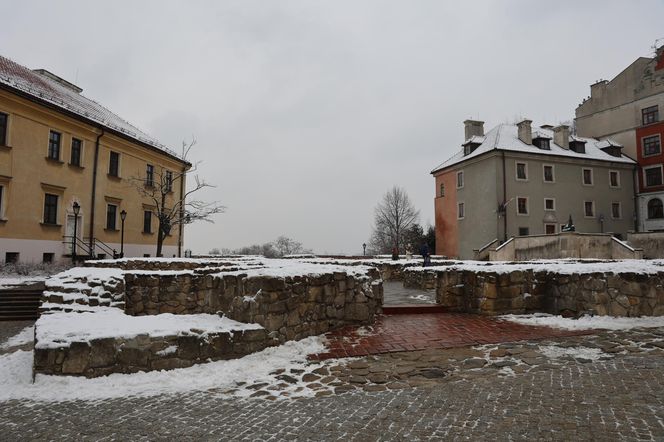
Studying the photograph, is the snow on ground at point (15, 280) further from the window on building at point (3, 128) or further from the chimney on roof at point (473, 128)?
the chimney on roof at point (473, 128)

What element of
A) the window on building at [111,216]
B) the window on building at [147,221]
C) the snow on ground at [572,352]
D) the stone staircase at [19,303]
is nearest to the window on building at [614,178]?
the snow on ground at [572,352]

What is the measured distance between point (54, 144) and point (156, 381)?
918 inches

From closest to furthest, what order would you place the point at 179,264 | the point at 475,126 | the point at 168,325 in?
the point at 168,325 < the point at 179,264 < the point at 475,126

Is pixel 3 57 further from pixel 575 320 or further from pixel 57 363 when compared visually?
pixel 575 320

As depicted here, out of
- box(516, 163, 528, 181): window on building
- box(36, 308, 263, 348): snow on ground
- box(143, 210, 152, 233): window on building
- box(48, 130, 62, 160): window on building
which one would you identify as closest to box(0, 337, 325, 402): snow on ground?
box(36, 308, 263, 348): snow on ground

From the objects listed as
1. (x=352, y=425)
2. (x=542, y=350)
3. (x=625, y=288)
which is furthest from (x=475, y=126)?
(x=352, y=425)

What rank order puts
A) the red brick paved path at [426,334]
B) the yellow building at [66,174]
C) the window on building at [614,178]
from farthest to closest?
the window on building at [614,178], the yellow building at [66,174], the red brick paved path at [426,334]

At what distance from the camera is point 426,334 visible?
6.93m

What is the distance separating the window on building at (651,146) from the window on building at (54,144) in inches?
1807

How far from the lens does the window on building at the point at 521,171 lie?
34034 millimetres

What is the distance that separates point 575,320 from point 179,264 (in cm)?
1444

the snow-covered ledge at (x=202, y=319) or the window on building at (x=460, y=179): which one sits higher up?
the window on building at (x=460, y=179)

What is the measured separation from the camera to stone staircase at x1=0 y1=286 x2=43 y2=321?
11.1m

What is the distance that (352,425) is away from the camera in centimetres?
358
